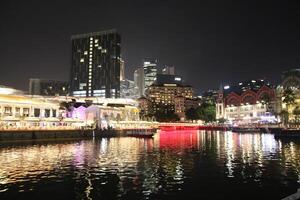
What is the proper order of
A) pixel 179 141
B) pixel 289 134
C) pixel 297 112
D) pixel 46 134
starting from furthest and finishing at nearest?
pixel 297 112 < pixel 289 134 < pixel 46 134 < pixel 179 141

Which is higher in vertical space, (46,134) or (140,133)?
(46,134)

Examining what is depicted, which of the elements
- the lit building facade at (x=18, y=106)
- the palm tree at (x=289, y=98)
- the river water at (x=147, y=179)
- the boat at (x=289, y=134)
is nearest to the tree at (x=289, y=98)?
the palm tree at (x=289, y=98)

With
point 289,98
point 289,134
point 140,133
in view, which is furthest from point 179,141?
point 289,98

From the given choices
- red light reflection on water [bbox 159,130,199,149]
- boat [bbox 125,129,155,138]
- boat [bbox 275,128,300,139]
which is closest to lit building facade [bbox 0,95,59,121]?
boat [bbox 125,129,155,138]

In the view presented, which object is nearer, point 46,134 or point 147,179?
point 147,179

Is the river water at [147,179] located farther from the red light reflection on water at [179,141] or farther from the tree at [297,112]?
the tree at [297,112]

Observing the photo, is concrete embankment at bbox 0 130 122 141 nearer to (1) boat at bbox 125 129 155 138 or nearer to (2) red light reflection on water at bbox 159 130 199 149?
(1) boat at bbox 125 129 155 138

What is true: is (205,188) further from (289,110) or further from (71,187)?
(289,110)

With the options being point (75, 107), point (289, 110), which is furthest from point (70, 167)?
point (289, 110)

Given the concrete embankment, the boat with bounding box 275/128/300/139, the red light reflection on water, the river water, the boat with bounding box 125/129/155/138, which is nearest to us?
the river water

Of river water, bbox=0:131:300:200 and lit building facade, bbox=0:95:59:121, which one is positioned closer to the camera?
river water, bbox=0:131:300:200

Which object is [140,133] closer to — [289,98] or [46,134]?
[46,134]

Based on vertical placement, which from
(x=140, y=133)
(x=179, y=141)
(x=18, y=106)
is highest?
(x=18, y=106)

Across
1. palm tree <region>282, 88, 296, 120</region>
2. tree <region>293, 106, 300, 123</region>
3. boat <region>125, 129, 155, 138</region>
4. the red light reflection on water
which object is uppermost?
palm tree <region>282, 88, 296, 120</region>
